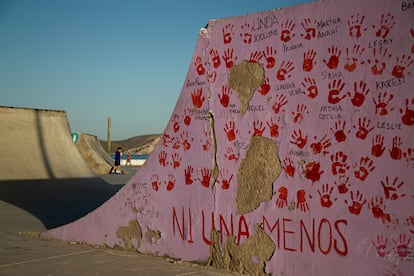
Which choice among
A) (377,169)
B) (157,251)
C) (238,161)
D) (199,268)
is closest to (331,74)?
(377,169)

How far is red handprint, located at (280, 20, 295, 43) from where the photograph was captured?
458cm

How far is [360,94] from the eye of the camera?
13.4 feet

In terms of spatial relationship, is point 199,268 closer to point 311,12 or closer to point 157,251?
point 157,251

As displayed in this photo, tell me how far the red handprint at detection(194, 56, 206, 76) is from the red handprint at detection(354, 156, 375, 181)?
6.81 feet

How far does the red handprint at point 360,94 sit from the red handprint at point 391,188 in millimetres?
684

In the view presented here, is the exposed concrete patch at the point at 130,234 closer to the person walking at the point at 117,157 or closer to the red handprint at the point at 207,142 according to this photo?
the red handprint at the point at 207,142

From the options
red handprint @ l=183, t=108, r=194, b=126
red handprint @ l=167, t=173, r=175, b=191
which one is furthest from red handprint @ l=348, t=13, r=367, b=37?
red handprint @ l=167, t=173, r=175, b=191

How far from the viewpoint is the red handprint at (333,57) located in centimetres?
425

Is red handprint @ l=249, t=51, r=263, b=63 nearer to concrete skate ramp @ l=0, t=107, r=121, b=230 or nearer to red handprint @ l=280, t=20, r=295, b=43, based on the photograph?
red handprint @ l=280, t=20, r=295, b=43

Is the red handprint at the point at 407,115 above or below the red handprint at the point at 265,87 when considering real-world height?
below

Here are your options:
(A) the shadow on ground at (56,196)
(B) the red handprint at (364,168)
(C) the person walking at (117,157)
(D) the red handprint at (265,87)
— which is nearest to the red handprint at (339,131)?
(B) the red handprint at (364,168)

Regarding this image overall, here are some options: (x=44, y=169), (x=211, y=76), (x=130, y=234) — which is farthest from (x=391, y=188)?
(x=44, y=169)

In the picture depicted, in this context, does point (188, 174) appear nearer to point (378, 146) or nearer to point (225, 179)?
point (225, 179)

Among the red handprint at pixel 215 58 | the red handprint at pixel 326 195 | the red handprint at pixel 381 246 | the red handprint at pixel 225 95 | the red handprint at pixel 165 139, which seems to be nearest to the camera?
the red handprint at pixel 381 246
